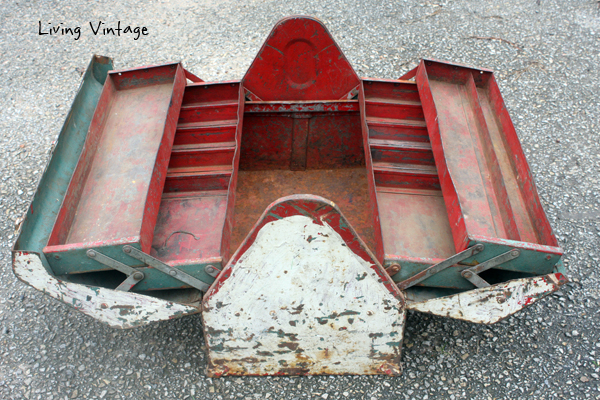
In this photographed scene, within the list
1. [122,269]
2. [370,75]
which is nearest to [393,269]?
[122,269]

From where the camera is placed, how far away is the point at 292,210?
81.6 inches

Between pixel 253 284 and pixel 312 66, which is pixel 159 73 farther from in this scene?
pixel 253 284

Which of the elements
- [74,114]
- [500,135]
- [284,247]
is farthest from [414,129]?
[74,114]

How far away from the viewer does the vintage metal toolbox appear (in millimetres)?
2379

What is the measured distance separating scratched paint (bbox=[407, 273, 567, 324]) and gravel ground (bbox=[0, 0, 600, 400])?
1.97ft

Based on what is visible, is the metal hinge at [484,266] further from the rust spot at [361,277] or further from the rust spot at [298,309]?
the rust spot at [298,309]

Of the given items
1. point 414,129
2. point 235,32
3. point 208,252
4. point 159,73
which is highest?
point 235,32

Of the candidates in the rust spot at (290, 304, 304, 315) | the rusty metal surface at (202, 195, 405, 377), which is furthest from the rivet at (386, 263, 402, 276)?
the rust spot at (290, 304, 304, 315)

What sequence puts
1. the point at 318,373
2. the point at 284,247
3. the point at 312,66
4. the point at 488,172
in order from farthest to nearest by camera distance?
1. the point at 312,66
2. the point at 488,172
3. the point at 318,373
4. the point at 284,247

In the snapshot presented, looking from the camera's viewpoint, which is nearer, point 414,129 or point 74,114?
point 74,114

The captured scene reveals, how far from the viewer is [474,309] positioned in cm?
251

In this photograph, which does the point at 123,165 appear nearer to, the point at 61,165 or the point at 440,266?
the point at 61,165

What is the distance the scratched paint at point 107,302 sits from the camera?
238 cm

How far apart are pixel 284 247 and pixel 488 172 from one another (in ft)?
5.62
